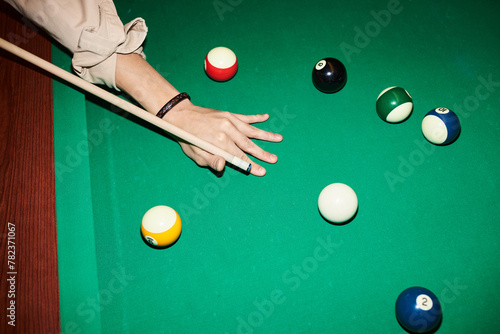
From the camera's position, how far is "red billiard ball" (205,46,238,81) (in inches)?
70.0

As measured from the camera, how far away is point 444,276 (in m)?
1.38

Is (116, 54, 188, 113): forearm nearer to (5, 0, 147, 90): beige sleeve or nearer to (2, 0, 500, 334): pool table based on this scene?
(5, 0, 147, 90): beige sleeve

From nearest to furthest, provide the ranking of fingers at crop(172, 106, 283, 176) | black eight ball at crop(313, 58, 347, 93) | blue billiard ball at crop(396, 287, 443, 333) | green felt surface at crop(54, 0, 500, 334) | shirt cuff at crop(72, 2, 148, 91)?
blue billiard ball at crop(396, 287, 443, 333) < green felt surface at crop(54, 0, 500, 334) < shirt cuff at crop(72, 2, 148, 91) < fingers at crop(172, 106, 283, 176) < black eight ball at crop(313, 58, 347, 93)

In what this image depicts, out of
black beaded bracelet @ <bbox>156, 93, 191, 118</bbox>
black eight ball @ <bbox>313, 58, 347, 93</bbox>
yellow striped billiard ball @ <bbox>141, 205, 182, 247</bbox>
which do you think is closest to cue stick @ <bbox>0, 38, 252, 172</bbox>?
black beaded bracelet @ <bbox>156, 93, 191, 118</bbox>

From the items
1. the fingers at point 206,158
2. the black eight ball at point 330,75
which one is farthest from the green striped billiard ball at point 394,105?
the fingers at point 206,158

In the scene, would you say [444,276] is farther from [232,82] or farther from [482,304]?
[232,82]

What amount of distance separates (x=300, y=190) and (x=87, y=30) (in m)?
1.25

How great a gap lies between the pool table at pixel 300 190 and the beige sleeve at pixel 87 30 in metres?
0.20

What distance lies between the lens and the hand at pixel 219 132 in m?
1.61

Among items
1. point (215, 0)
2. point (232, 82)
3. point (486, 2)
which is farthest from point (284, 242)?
point (486, 2)

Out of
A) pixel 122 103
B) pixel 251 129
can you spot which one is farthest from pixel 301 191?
pixel 122 103

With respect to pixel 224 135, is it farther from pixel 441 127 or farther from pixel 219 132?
pixel 441 127

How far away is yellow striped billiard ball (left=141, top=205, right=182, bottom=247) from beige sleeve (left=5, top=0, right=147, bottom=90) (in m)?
0.74

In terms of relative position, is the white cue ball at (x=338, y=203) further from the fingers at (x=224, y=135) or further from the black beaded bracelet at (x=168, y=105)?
the black beaded bracelet at (x=168, y=105)
